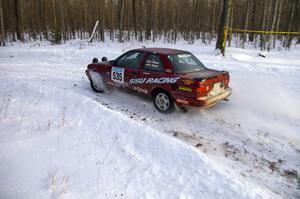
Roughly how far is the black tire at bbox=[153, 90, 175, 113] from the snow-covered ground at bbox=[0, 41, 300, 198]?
0.17 meters

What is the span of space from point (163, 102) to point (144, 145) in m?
2.29

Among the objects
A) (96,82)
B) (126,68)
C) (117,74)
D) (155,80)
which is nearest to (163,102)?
(155,80)

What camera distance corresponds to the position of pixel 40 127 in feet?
16.1

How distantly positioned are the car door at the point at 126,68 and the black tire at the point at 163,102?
85cm

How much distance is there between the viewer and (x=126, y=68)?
7078mm

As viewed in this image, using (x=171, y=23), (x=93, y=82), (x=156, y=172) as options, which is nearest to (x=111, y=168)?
(x=156, y=172)

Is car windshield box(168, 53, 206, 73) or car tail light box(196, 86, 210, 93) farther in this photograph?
car windshield box(168, 53, 206, 73)

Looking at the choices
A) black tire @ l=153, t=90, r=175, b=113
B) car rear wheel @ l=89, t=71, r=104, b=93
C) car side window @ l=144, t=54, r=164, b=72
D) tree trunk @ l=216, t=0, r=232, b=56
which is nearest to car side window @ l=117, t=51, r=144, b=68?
car side window @ l=144, t=54, r=164, b=72

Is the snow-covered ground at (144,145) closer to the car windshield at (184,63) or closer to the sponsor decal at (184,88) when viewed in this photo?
the sponsor decal at (184,88)

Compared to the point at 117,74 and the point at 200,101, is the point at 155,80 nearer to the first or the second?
the point at 200,101

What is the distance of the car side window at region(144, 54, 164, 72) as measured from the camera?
642 cm

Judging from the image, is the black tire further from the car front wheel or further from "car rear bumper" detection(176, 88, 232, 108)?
"car rear bumper" detection(176, 88, 232, 108)

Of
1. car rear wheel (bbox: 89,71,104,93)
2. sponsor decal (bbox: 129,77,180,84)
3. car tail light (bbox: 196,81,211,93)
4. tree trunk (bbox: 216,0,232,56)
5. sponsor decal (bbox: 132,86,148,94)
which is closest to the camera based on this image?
car tail light (bbox: 196,81,211,93)

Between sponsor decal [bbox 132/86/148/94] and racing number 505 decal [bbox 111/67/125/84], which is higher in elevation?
racing number 505 decal [bbox 111/67/125/84]
